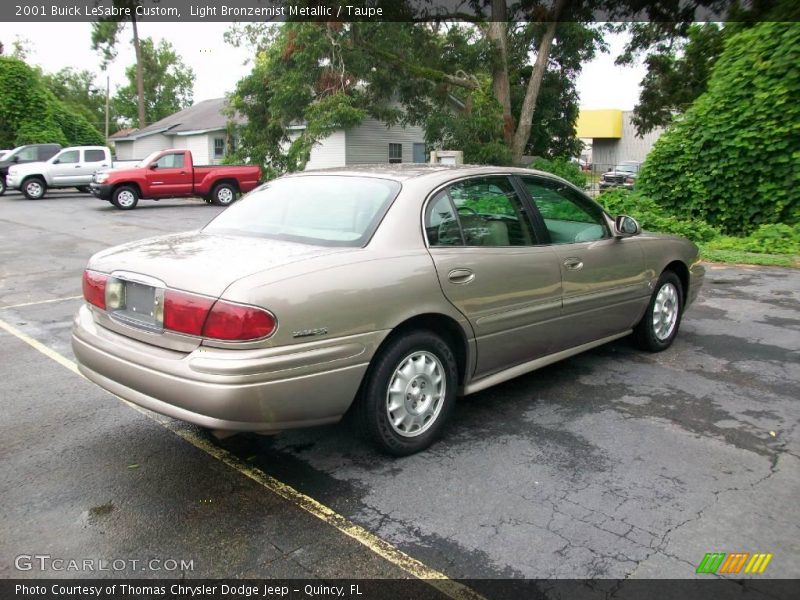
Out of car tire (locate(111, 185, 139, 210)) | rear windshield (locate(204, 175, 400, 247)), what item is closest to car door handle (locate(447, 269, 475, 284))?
rear windshield (locate(204, 175, 400, 247))

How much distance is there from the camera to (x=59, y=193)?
95.9 ft

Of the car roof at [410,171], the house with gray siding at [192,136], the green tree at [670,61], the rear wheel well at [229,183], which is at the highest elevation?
the green tree at [670,61]

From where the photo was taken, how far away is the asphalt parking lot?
9.54 feet

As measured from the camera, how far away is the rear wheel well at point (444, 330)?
3.70m

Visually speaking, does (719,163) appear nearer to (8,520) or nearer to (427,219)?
(427,219)

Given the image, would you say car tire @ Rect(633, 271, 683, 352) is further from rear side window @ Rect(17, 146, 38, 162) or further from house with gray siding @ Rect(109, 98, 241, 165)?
house with gray siding @ Rect(109, 98, 241, 165)

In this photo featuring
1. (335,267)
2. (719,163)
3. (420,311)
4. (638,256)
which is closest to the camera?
(335,267)

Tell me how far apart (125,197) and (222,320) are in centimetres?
1979

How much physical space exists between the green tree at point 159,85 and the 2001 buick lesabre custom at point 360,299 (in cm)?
7611

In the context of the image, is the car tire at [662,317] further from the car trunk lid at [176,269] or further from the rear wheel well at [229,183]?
the rear wheel well at [229,183]

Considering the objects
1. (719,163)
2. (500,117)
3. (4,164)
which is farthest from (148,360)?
(4,164)

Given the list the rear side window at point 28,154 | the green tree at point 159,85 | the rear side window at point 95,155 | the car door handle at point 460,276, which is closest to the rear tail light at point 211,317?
the car door handle at point 460,276

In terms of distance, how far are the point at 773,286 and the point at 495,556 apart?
24.2 feet

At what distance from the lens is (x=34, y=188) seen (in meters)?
25.3
